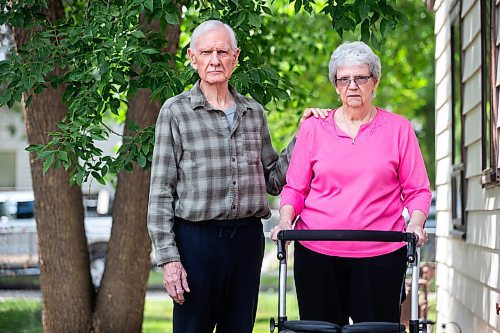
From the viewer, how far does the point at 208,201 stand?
15.1 ft

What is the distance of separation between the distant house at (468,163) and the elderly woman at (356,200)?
1.82m

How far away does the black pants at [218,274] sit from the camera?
15.2 ft

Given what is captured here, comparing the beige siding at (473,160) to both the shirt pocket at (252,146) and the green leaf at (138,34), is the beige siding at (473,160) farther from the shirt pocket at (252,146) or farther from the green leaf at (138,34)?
the shirt pocket at (252,146)

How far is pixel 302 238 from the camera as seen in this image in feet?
14.2

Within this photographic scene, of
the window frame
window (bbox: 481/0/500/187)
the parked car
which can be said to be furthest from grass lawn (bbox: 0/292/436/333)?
window (bbox: 481/0/500/187)

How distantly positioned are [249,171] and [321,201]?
1.18 ft

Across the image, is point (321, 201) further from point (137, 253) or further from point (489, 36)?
point (137, 253)

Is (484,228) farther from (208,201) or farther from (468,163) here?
(208,201)

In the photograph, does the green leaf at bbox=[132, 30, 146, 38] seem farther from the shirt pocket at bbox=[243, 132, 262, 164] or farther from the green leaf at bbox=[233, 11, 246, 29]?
the shirt pocket at bbox=[243, 132, 262, 164]

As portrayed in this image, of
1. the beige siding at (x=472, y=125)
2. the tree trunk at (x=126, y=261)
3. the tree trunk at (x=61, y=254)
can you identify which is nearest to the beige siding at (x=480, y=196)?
the beige siding at (x=472, y=125)

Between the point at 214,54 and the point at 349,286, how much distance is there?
1.10 metres

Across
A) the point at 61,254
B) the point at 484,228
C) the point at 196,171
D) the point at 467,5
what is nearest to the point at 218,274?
the point at 196,171

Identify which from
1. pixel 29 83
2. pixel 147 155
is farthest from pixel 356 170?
pixel 29 83

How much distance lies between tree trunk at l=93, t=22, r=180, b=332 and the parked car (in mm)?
10426
